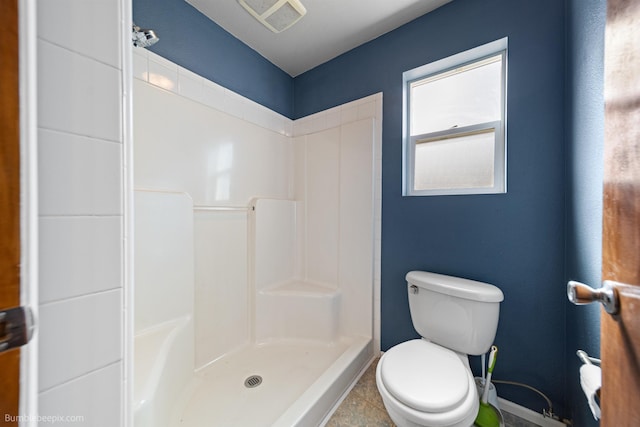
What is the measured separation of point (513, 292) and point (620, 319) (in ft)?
3.08

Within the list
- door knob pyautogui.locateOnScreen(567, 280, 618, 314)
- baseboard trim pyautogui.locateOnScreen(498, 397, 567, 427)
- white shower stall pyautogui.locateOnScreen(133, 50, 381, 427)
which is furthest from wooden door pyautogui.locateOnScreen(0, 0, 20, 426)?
baseboard trim pyautogui.locateOnScreen(498, 397, 567, 427)

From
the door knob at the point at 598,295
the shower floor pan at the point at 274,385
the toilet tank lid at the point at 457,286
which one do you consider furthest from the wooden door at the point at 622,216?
the shower floor pan at the point at 274,385

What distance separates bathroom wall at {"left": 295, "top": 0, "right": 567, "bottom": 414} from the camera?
113cm

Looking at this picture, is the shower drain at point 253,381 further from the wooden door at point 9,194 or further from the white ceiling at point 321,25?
the white ceiling at point 321,25

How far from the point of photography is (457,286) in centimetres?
118

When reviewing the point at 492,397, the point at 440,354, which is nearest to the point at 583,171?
the point at 440,354

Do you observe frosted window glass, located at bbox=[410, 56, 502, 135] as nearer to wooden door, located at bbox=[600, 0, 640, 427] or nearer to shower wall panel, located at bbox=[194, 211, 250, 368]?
wooden door, located at bbox=[600, 0, 640, 427]

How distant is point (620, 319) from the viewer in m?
0.43

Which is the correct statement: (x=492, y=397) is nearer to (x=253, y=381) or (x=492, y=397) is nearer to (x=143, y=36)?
(x=253, y=381)

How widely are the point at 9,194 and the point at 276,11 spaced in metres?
1.53

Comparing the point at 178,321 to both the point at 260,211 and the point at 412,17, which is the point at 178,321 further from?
the point at 412,17

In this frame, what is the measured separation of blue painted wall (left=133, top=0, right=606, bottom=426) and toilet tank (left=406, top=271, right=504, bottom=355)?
19 cm

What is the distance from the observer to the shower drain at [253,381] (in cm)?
142

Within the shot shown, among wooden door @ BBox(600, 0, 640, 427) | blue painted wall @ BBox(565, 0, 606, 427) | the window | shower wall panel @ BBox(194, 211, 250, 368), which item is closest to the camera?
wooden door @ BBox(600, 0, 640, 427)
